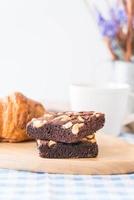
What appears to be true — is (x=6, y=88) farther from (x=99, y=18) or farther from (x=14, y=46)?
(x=99, y=18)

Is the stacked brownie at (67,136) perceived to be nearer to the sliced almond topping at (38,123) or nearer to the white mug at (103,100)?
the sliced almond topping at (38,123)

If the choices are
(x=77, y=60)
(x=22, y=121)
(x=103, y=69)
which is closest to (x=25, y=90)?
(x=77, y=60)

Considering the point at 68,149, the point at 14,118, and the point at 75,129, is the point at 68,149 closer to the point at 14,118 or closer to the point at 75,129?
the point at 75,129

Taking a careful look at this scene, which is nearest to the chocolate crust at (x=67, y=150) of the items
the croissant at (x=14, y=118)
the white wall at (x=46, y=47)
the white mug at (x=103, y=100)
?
the croissant at (x=14, y=118)

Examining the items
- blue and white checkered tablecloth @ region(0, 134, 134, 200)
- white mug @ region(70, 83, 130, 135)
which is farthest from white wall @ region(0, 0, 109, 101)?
blue and white checkered tablecloth @ region(0, 134, 134, 200)

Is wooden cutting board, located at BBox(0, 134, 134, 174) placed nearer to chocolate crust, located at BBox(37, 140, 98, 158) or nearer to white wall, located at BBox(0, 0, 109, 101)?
chocolate crust, located at BBox(37, 140, 98, 158)

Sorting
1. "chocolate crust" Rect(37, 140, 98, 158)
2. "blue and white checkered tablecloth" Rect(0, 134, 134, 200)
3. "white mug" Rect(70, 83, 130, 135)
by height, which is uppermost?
"white mug" Rect(70, 83, 130, 135)
